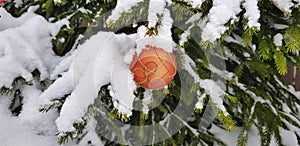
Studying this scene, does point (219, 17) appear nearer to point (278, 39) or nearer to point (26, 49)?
point (278, 39)

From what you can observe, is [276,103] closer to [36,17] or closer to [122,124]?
[122,124]

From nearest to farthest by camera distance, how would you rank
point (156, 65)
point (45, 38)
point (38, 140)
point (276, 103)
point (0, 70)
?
1. point (156, 65)
2. point (0, 70)
3. point (38, 140)
4. point (45, 38)
5. point (276, 103)

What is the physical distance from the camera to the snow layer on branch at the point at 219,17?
4.47 feet

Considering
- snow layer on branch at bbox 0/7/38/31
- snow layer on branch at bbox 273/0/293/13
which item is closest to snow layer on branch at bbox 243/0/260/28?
snow layer on branch at bbox 273/0/293/13

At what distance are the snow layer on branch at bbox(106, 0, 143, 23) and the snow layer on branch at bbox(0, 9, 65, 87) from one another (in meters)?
0.80

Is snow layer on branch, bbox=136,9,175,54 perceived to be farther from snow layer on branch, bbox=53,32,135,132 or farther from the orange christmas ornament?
snow layer on branch, bbox=53,32,135,132

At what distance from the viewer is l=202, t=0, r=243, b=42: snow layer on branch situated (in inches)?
53.7

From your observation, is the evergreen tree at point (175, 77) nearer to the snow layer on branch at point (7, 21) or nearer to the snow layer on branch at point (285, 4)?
the snow layer on branch at point (285, 4)

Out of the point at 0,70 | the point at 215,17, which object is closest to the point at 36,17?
the point at 0,70

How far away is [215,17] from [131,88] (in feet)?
1.47

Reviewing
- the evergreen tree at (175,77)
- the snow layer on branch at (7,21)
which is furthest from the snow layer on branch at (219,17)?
the snow layer on branch at (7,21)

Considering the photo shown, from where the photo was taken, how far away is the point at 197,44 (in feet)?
6.64

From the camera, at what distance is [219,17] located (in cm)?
138

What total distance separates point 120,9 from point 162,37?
21cm
